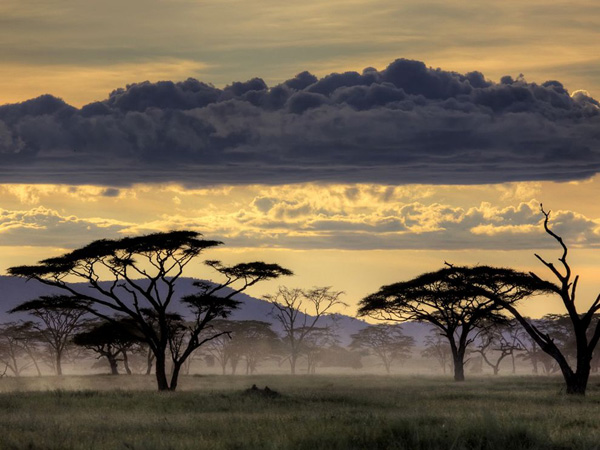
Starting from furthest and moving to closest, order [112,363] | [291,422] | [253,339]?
[253,339] < [112,363] < [291,422]

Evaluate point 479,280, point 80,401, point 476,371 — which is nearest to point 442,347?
point 476,371

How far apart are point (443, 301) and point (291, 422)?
153 ft

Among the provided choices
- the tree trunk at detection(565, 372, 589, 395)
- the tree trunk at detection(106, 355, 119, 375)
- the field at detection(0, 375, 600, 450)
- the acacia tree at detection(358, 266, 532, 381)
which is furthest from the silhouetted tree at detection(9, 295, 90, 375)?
the tree trunk at detection(565, 372, 589, 395)

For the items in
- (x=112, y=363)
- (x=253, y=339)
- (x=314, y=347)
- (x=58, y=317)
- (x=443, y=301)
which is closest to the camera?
(x=443, y=301)

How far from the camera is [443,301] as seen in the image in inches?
2817

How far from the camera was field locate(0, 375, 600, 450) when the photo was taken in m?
20.3

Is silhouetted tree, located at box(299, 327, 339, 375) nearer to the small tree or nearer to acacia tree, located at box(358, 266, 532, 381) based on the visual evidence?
the small tree

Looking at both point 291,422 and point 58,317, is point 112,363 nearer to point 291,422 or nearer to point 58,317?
point 58,317

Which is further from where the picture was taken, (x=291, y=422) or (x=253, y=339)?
(x=253, y=339)

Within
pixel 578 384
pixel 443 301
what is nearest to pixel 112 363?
pixel 443 301

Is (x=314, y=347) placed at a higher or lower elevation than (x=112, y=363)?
lower

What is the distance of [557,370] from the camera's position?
151m

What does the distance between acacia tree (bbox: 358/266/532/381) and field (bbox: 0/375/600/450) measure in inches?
948

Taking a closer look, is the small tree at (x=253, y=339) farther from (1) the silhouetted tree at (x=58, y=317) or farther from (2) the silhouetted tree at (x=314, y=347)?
(1) the silhouetted tree at (x=58, y=317)
